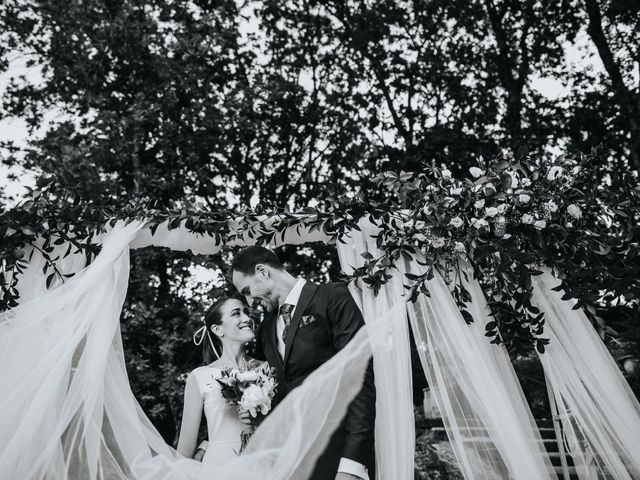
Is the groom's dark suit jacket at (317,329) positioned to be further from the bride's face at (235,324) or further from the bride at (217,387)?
the bride's face at (235,324)

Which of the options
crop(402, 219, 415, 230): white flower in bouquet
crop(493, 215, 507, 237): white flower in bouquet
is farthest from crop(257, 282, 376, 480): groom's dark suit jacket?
crop(493, 215, 507, 237): white flower in bouquet

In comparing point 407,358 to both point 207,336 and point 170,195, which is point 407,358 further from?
point 170,195

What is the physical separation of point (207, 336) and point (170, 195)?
4.46 meters

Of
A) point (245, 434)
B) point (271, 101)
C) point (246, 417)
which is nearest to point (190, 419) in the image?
point (245, 434)

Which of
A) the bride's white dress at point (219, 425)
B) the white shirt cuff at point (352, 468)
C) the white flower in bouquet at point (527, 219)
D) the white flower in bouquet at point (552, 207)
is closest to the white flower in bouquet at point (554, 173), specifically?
the white flower in bouquet at point (552, 207)

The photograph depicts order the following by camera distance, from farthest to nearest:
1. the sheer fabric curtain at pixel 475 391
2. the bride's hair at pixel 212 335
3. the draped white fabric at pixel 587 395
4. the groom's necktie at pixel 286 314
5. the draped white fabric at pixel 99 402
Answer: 1. the bride's hair at pixel 212 335
2. the groom's necktie at pixel 286 314
3. the draped white fabric at pixel 587 395
4. the sheer fabric curtain at pixel 475 391
5. the draped white fabric at pixel 99 402

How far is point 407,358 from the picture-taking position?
9.83 ft

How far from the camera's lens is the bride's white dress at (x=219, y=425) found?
3.81m

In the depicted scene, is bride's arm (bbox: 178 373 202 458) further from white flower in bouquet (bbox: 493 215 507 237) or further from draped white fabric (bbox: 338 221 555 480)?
white flower in bouquet (bbox: 493 215 507 237)

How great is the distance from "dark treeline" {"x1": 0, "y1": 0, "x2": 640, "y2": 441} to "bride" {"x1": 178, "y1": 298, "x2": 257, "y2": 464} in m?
2.84

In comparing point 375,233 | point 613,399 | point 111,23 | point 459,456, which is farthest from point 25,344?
point 111,23

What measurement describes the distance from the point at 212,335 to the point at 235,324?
1.26 feet

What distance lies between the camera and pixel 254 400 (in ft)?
10.6

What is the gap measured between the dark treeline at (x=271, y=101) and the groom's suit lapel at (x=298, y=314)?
4440 millimetres
